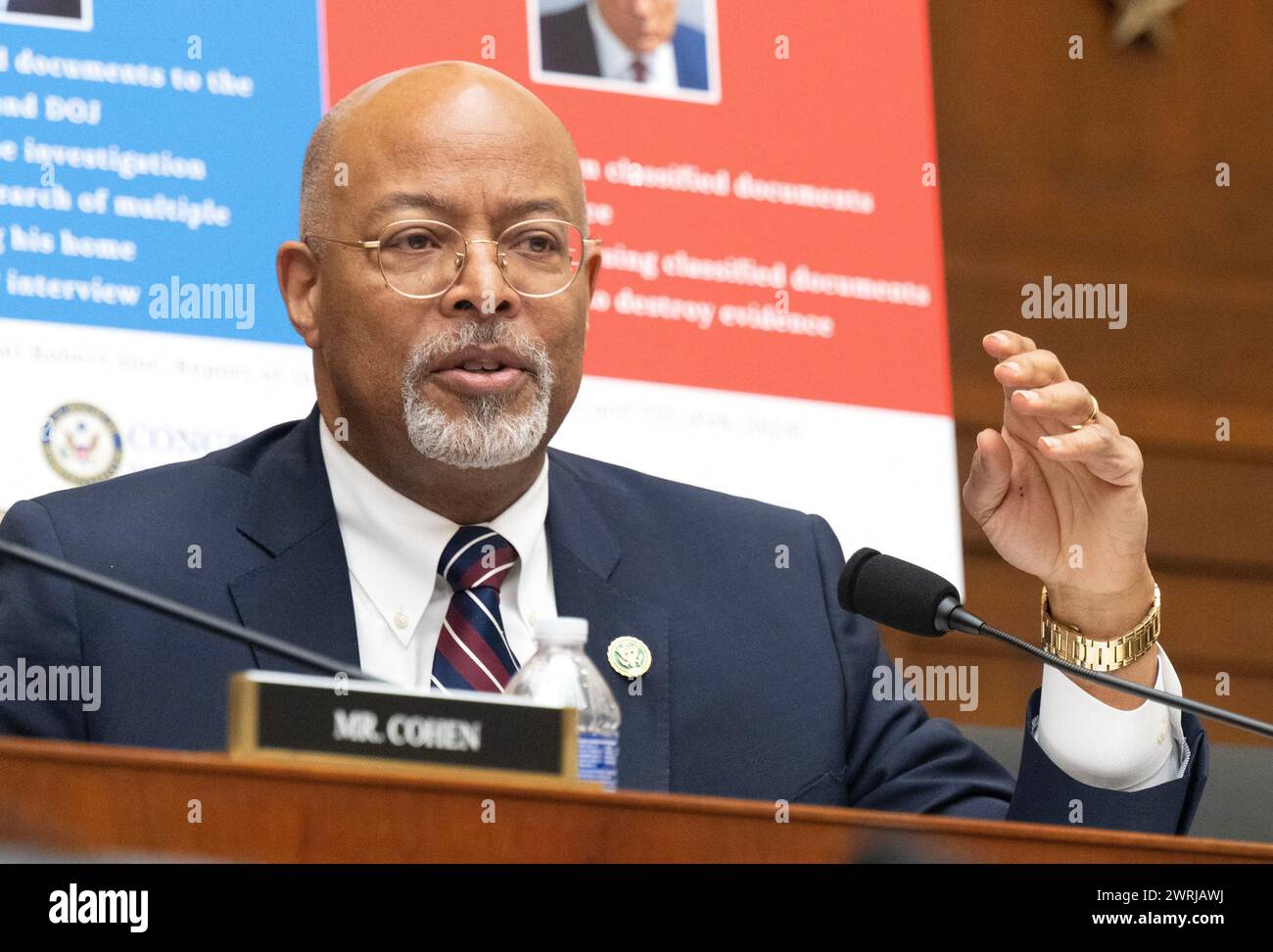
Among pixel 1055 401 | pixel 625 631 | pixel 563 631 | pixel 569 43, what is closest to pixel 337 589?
pixel 625 631

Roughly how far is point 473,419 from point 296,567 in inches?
11.4

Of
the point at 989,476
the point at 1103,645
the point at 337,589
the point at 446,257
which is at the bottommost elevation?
the point at 1103,645

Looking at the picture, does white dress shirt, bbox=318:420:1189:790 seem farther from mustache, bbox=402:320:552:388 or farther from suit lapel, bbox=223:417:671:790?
mustache, bbox=402:320:552:388

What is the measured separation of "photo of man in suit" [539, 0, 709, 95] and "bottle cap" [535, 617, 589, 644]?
137 cm

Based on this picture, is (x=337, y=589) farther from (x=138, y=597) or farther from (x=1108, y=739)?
(x=1108, y=739)

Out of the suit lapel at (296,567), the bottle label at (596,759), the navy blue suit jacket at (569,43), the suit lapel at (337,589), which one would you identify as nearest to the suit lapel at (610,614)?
the suit lapel at (337,589)

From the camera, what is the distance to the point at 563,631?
1.80 metres

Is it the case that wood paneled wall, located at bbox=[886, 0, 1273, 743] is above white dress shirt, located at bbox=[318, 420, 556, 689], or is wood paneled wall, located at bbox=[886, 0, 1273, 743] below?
above

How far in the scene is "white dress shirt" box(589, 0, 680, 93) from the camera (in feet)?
9.77

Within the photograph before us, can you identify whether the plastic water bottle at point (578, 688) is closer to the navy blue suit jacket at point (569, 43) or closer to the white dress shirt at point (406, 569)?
the white dress shirt at point (406, 569)

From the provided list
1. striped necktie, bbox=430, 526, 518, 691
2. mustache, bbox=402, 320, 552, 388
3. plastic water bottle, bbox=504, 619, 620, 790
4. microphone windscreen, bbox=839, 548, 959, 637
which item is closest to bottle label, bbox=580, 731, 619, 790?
plastic water bottle, bbox=504, 619, 620, 790

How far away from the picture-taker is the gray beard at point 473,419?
7.45 feet

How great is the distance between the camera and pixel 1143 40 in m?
3.68
